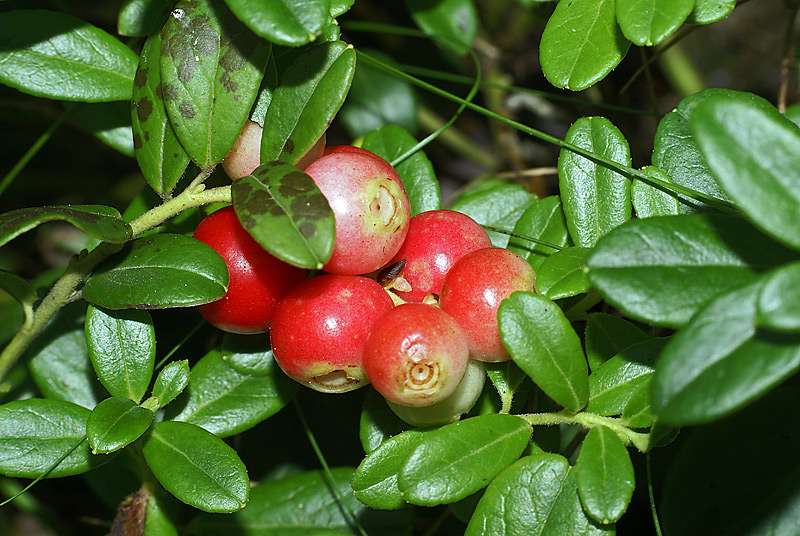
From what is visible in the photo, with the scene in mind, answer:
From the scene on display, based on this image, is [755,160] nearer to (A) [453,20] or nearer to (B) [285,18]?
(B) [285,18]

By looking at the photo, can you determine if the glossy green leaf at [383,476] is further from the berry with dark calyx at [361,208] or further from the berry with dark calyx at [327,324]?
the berry with dark calyx at [361,208]

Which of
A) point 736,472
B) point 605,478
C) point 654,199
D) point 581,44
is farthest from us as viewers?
point 736,472

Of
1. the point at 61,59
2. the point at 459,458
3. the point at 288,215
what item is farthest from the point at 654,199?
the point at 61,59

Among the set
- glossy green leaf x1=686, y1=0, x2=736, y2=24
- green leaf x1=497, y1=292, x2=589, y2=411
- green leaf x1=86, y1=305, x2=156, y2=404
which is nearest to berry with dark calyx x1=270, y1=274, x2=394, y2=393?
green leaf x1=497, y1=292, x2=589, y2=411

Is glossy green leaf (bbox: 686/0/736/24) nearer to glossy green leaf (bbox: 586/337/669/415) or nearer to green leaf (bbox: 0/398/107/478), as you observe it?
glossy green leaf (bbox: 586/337/669/415)

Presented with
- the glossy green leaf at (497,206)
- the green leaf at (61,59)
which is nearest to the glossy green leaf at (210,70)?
the green leaf at (61,59)

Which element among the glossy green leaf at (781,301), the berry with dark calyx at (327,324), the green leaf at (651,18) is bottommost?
the berry with dark calyx at (327,324)

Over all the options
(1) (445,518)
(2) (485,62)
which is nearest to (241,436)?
(1) (445,518)

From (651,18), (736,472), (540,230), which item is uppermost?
(651,18)
